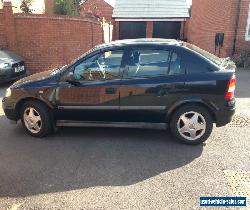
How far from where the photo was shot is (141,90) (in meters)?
4.37

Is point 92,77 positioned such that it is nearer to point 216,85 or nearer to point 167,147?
point 167,147

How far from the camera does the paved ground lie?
317 centimetres

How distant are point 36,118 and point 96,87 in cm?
119

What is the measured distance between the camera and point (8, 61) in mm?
8680

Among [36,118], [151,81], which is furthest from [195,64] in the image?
[36,118]

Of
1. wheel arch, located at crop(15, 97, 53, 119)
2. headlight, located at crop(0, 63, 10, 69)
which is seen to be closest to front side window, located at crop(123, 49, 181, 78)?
wheel arch, located at crop(15, 97, 53, 119)

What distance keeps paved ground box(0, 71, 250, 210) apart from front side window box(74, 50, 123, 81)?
41.7 inches

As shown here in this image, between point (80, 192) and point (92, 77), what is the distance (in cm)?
189

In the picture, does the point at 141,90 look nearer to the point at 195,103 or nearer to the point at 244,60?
the point at 195,103

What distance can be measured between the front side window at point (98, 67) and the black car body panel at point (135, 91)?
0.15 ft

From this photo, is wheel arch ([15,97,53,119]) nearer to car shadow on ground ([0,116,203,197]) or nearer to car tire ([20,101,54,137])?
car tire ([20,101,54,137])

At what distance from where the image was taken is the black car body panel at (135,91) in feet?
14.0

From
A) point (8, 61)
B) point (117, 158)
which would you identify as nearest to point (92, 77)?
point (117, 158)

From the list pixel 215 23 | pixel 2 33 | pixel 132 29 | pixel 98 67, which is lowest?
pixel 98 67
